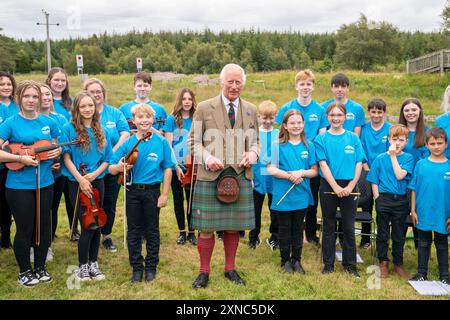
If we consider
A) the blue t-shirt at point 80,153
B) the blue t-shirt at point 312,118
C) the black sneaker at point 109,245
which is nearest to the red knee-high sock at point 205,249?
the blue t-shirt at point 80,153

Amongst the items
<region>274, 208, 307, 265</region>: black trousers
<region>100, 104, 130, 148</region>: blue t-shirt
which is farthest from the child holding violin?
<region>274, 208, 307, 265</region>: black trousers

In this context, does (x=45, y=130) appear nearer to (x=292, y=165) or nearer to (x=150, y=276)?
(x=150, y=276)

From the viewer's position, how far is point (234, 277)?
4340 mm

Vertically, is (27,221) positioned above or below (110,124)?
below

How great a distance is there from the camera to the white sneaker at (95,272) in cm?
436

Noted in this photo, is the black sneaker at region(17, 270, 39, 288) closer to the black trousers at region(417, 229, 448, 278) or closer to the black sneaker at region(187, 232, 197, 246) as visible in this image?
the black sneaker at region(187, 232, 197, 246)

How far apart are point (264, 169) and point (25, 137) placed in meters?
2.71

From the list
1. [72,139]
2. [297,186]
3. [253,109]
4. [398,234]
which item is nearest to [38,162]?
[72,139]

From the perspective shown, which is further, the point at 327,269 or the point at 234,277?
the point at 327,269

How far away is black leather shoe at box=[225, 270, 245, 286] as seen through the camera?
4.29 m

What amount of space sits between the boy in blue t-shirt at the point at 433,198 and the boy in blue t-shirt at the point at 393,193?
0.15 m

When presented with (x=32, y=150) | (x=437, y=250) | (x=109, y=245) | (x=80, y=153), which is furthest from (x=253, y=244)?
(x=32, y=150)

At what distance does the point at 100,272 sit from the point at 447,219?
12.1 ft

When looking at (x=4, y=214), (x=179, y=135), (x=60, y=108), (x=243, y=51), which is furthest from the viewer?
(x=243, y=51)
